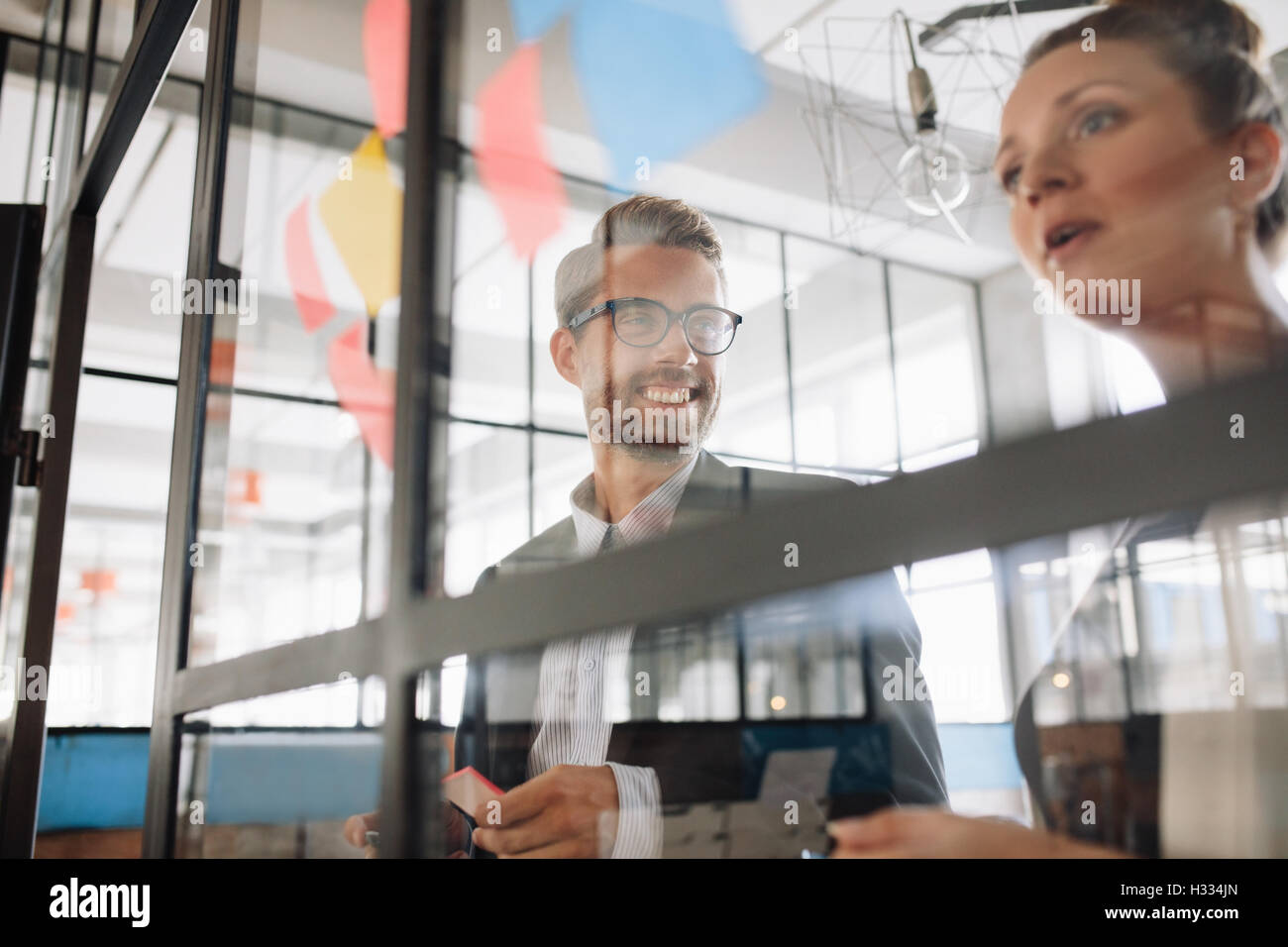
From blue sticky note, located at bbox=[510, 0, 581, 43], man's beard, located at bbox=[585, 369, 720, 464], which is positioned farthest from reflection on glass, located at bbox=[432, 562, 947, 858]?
blue sticky note, located at bbox=[510, 0, 581, 43]

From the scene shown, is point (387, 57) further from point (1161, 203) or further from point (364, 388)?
point (1161, 203)

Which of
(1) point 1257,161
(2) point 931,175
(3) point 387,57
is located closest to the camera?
(1) point 1257,161

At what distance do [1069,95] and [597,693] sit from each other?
506mm

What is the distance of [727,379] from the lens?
2.16ft

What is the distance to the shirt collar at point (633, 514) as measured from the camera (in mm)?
732

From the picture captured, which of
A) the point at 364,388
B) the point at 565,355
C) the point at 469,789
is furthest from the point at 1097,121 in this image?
the point at 364,388

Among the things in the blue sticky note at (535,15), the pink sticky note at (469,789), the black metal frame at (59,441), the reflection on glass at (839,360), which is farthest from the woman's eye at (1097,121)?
the black metal frame at (59,441)

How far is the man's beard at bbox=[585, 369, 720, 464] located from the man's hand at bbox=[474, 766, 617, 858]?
0.23 meters

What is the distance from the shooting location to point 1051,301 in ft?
1.47

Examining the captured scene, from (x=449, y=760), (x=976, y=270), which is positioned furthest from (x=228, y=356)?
(x=976, y=270)

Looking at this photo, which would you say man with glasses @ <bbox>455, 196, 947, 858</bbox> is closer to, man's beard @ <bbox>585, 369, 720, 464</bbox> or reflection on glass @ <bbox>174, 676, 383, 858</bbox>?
man's beard @ <bbox>585, 369, 720, 464</bbox>

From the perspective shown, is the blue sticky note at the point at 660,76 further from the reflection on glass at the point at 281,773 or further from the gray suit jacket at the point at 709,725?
the reflection on glass at the point at 281,773

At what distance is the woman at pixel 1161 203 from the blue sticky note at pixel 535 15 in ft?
1.74
